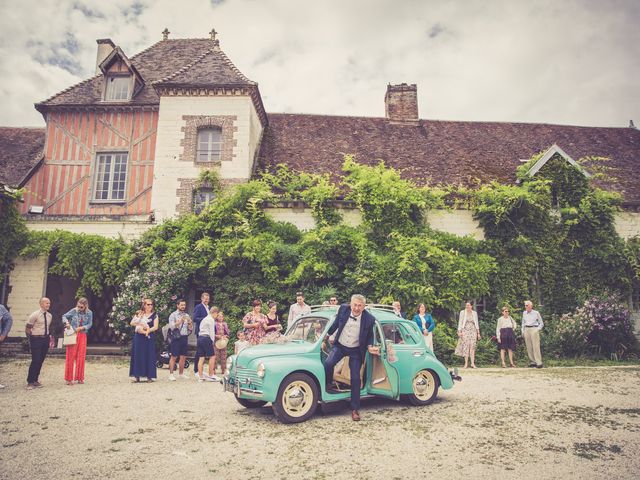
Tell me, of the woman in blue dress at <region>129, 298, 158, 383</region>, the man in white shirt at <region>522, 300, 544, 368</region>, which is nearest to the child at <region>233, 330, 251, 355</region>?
the woman in blue dress at <region>129, 298, 158, 383</region>

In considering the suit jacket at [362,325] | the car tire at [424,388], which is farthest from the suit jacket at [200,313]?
the car tire at [424,388]

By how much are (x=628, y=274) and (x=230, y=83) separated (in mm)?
15397

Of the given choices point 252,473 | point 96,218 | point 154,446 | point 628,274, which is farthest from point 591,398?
point 96,218

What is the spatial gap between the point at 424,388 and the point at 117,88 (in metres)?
16.4

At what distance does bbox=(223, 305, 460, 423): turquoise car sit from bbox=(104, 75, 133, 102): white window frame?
561 inches

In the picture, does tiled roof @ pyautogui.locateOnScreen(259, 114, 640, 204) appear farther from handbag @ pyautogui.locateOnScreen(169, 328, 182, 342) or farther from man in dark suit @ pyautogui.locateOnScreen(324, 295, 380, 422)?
man in dark suit @ pyautogui.locateOnScreen(324, 295, 380, 422)

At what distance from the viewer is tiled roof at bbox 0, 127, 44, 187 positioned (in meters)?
16.3

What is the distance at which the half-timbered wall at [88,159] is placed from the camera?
16031mm

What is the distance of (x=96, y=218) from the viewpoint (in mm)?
14930

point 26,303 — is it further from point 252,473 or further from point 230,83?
point 252,473

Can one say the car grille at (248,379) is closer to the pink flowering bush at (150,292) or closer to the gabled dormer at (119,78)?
the pink flowering bush at (150,292)

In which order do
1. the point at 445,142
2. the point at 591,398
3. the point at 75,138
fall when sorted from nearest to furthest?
1. the point at 591,398
2. the point at 75,138
3. the point at 445,142

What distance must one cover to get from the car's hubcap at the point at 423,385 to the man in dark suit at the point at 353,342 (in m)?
1.26

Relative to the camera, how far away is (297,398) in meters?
5.88
